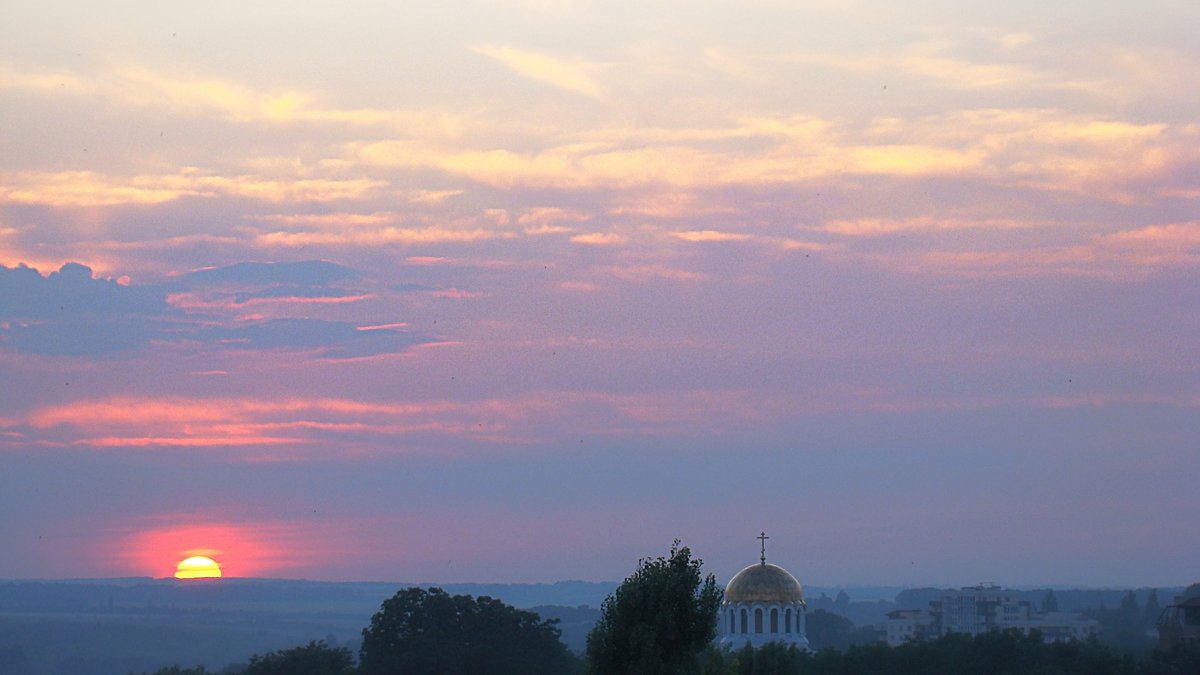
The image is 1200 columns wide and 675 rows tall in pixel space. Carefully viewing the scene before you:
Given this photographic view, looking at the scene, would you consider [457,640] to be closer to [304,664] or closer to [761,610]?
[304,664]

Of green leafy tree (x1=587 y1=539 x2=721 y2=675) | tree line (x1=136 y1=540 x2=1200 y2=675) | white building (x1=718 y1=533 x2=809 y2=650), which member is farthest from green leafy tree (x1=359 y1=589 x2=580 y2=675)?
green leafy tree (x1=587 y1=539 x2=721 y2=675)

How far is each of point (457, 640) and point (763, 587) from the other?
18.7m

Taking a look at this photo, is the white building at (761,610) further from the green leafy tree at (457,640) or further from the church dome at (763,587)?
the green leafy tree at (457,640)

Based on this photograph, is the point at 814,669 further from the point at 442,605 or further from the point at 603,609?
the point at 603,609

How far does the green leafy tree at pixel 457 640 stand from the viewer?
337 feet

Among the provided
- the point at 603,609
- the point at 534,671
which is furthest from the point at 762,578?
the point at 603,609

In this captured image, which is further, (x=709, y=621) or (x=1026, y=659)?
(x=1026, y=659)

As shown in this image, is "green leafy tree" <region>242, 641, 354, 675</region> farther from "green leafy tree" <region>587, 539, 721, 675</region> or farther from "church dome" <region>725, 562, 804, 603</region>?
"green leafy tree" <region>587, 539, 721, 675</region>

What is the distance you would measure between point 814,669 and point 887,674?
18.8ft

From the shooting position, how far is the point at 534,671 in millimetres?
104188

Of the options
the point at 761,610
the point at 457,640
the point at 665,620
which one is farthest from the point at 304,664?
the point at 665,620

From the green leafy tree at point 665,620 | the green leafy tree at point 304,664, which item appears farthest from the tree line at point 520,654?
the green leafy tree at point 665,620

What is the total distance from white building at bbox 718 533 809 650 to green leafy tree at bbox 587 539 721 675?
34.2m

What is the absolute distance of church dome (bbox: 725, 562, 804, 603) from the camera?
95000 mm
